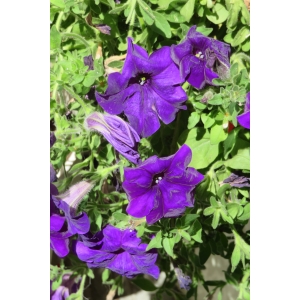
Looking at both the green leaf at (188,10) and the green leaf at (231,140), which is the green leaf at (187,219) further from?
the green leaf at (188,10)

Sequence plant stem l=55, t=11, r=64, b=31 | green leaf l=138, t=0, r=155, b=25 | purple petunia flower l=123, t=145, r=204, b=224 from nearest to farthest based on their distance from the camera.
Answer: purple petunia flower l=123, t=145, r=204, b=224
green leaf l=138, t=0, r=155, b=25
plant stem l=55, t=11, r=64, b=31

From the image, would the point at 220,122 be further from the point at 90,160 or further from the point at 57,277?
the point at 57,277

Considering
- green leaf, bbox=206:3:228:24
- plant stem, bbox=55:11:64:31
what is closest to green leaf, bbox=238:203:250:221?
green leaf, bbox=206:3:228:24

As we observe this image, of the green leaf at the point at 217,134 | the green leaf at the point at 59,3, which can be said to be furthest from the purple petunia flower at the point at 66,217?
the green leaf at the point at 59,3

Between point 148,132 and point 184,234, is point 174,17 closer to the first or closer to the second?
point 148,132

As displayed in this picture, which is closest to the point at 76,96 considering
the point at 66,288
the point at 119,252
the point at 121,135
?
the point at 121,135

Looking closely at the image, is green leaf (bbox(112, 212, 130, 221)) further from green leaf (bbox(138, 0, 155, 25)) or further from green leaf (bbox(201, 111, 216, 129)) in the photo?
green leaf (bbox(138, 0, 155, 25))
